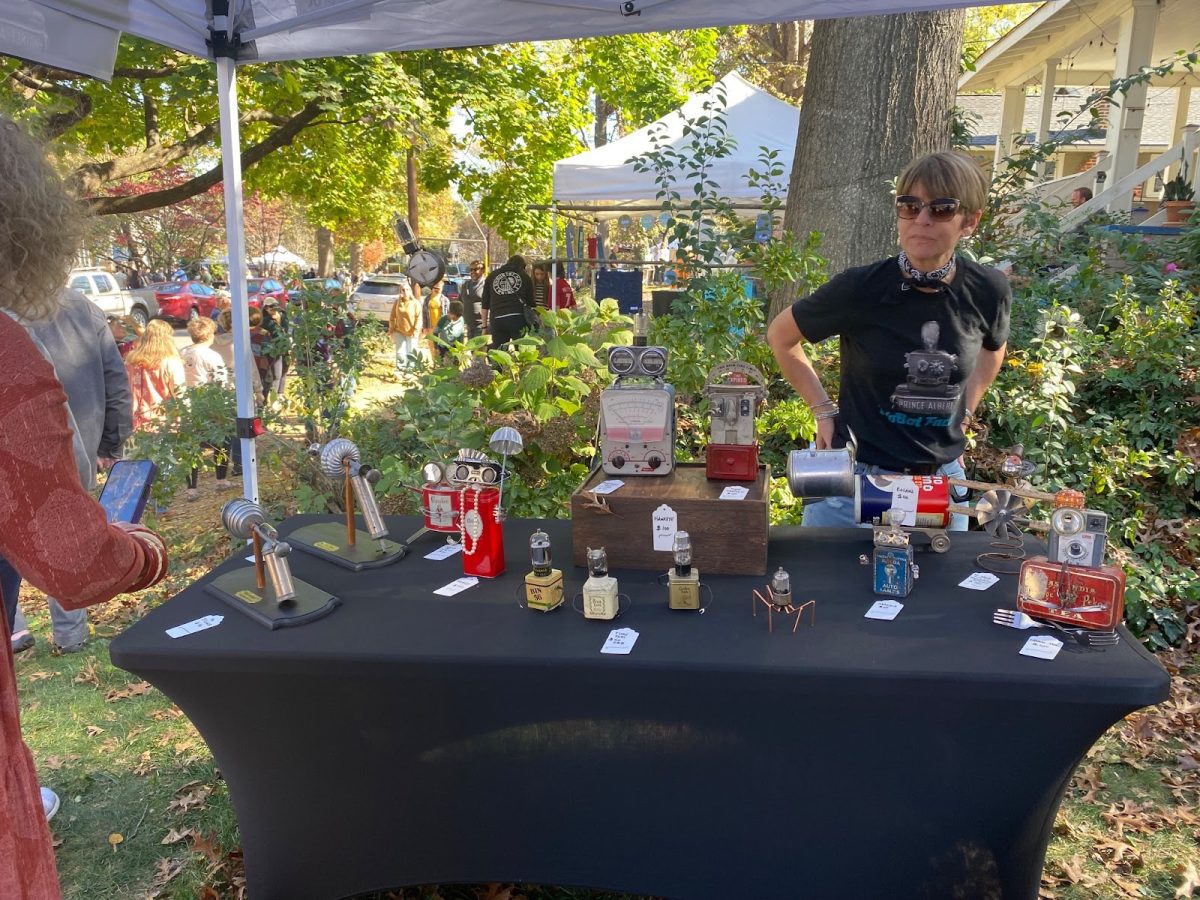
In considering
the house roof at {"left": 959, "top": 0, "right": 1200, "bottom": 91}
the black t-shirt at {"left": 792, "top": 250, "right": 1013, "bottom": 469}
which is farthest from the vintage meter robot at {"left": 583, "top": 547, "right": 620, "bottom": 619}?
the house roof at {"left": 959, "top": 0, "right": 1200, "bottom": 91}

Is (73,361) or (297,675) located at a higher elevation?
(73,361)

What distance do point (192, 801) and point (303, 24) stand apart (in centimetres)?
273

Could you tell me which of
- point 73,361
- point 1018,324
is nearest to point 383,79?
point 73,361

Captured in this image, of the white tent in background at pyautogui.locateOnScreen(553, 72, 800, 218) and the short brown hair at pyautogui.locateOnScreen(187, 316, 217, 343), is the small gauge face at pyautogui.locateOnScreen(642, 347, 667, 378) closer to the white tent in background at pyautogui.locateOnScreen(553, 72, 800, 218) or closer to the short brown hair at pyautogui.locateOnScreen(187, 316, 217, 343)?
the white tent in background at pyautogui.locateOnScreen(553, 72, 800, 218)

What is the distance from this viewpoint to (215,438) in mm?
5352

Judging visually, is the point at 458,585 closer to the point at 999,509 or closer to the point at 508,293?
the point at 999,509

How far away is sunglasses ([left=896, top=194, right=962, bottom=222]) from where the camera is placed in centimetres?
217

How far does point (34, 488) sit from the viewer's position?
119 cm

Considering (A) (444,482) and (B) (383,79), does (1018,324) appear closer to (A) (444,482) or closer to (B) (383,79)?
(A) (444,482)

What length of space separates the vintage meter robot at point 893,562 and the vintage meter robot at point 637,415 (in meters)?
0.56

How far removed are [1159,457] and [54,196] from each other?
14.7 feet

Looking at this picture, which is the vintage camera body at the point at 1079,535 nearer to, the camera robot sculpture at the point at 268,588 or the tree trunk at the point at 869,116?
the camera robot sculpture at the point at 268,588

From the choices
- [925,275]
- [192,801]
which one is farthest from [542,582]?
[192,801]

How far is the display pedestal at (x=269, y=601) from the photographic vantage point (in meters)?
1.85
